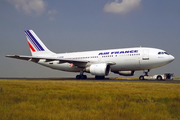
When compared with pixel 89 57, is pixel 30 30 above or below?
above

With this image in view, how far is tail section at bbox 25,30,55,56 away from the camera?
36.2 metres

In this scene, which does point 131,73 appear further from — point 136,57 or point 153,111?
point 153,111

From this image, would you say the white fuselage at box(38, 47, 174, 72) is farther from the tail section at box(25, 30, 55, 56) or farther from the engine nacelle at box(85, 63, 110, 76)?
the tail section at box(25, 30, 55, 56)

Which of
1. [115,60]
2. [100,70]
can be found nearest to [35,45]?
[100,70]

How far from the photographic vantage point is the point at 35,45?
36.5 m

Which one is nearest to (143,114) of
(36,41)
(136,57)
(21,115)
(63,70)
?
(21,115)

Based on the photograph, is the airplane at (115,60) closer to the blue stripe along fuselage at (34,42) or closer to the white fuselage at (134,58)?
the white fuselage at (134,58)

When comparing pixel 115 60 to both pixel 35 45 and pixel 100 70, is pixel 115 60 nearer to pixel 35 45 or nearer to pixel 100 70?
pixel 100 70

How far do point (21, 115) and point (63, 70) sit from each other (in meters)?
28.4

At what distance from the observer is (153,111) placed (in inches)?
243

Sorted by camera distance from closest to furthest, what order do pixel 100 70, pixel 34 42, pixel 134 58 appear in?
pixel 100 70 → pixel 134 58 → pixel 34 42

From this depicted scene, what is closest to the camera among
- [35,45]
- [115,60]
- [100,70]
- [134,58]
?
[100,70]

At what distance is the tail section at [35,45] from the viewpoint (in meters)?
36.2

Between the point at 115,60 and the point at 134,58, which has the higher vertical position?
the point at 134,58
